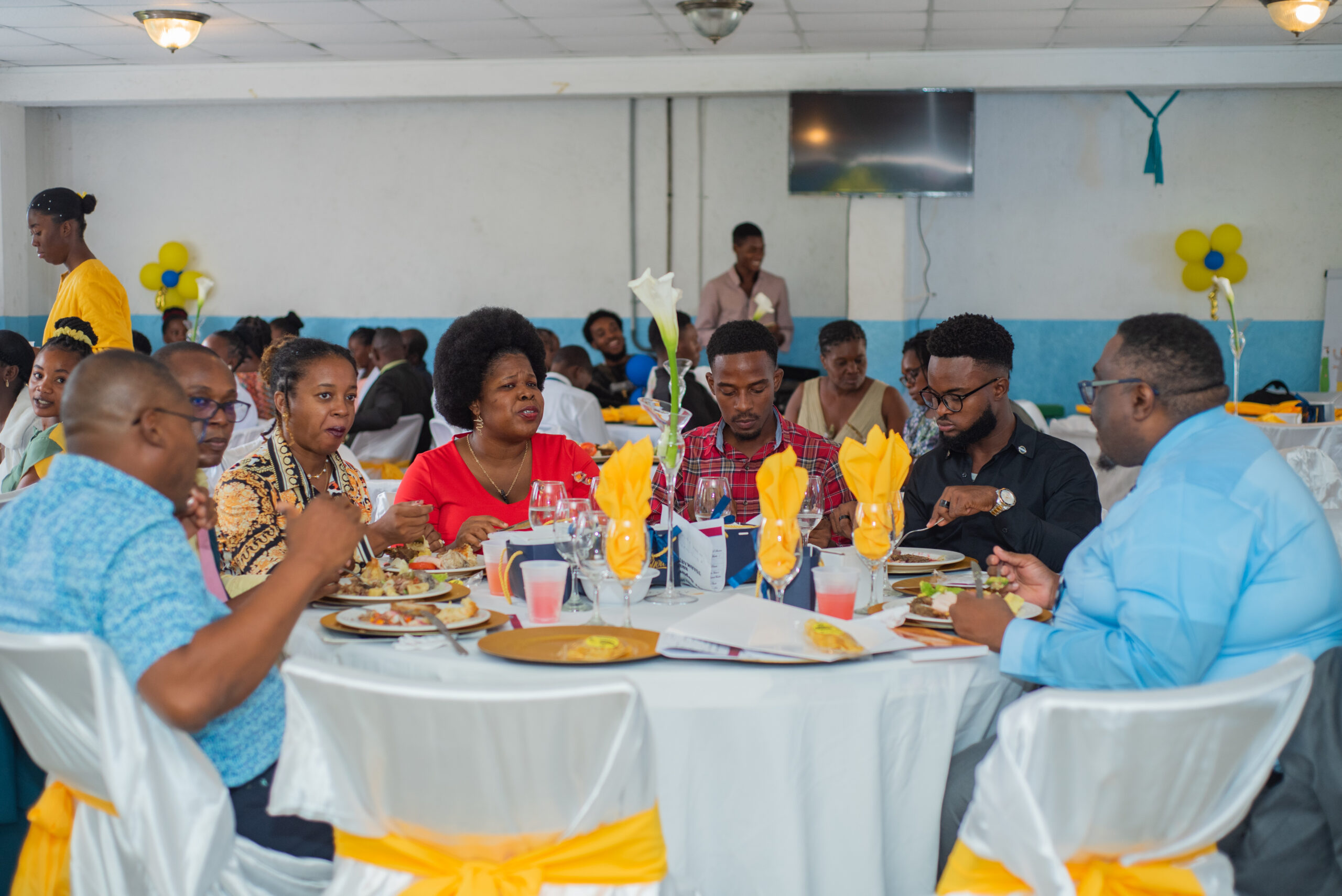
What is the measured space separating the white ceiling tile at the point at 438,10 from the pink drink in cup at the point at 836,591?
19.3 feet

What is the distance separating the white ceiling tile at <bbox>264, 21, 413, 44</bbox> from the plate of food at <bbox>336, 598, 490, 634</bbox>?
636 centimetres

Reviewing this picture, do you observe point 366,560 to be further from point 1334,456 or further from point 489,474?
point 1334,456

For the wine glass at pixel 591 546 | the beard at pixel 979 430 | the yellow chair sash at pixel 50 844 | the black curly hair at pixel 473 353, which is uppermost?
the black curly hair at pixel 473 353

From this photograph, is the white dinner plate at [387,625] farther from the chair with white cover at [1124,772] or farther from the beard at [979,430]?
the beard at [979,430]

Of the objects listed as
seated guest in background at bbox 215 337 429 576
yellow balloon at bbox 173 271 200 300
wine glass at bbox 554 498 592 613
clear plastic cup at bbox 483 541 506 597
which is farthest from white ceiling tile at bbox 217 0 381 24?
wine glass at bbox 554 498 592 613

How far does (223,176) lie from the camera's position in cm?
973

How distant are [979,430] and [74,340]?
10.0 feet

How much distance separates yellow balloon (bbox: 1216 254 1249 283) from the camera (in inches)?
333

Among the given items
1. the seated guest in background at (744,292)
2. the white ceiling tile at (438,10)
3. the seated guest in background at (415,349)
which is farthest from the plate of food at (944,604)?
the seated guest in background at (744,292)

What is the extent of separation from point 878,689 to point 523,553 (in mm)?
788

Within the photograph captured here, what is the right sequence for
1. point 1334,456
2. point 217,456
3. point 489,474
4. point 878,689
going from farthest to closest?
point 1334,456 < point 489,474 < point 217,456 < point 878,689

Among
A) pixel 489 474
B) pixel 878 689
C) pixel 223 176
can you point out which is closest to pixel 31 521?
pixel 878 689

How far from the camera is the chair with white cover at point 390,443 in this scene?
22.7ft

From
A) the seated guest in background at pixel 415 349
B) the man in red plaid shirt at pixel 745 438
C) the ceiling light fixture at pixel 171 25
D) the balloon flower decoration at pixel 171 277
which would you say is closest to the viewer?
the man in red plaid shirt at pixel 745 438
